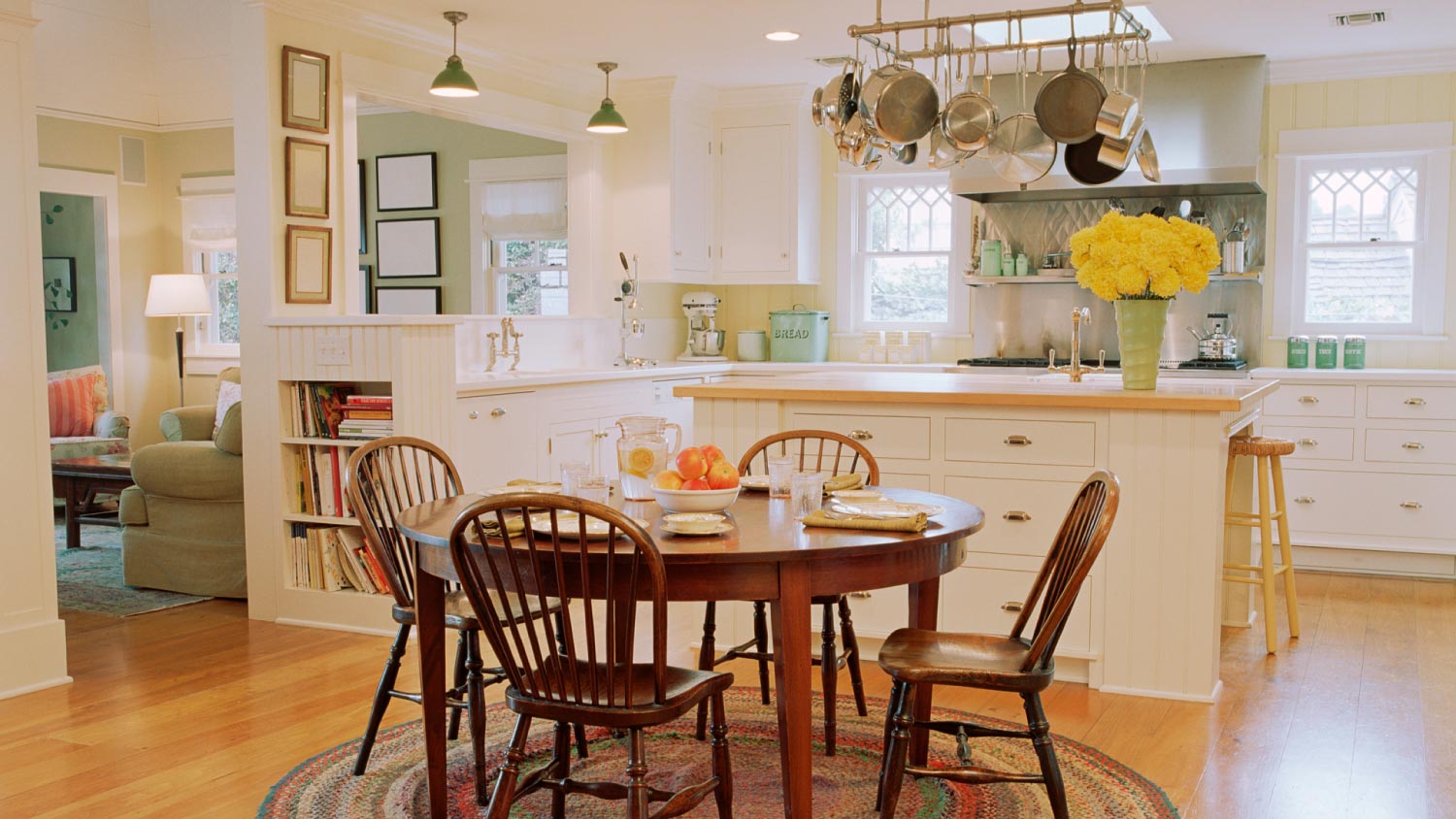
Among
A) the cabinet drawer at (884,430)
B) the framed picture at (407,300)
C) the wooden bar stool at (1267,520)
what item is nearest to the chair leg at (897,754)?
the cabinet drawer at (884,430)

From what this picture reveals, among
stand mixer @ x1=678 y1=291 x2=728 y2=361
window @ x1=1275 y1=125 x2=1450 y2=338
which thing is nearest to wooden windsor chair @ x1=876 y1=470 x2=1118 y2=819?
window @ x1=1275 y1=125 x2=1450 y2=338

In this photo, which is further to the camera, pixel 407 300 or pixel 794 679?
pixel 407 300

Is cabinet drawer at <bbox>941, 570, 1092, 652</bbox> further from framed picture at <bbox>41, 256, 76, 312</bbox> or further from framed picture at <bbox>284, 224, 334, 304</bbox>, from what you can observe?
framed picture at <bbox>41, 256, 76, 312</bbox>

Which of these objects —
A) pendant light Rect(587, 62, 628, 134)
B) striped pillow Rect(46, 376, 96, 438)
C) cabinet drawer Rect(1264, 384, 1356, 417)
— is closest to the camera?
cabinet drawer Rect(1264, 384, 1356, 417)

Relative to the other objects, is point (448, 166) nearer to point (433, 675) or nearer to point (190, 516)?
point (190, 516)

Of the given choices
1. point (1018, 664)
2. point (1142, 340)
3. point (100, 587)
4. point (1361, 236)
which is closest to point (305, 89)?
point (100, 587)

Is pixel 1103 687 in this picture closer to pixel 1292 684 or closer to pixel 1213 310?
pixel 1292 684

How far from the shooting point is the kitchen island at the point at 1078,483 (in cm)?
378

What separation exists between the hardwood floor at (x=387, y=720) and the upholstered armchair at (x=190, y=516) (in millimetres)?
340

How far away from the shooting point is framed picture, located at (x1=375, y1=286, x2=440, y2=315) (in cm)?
818

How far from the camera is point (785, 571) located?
2.36 m

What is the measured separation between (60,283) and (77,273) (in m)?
0.17

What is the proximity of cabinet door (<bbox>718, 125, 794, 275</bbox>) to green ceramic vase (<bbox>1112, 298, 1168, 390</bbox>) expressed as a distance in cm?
337

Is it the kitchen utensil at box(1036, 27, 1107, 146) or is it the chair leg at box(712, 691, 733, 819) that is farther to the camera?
the kitchen utensil at box(1036, 27, 1107, 146)
